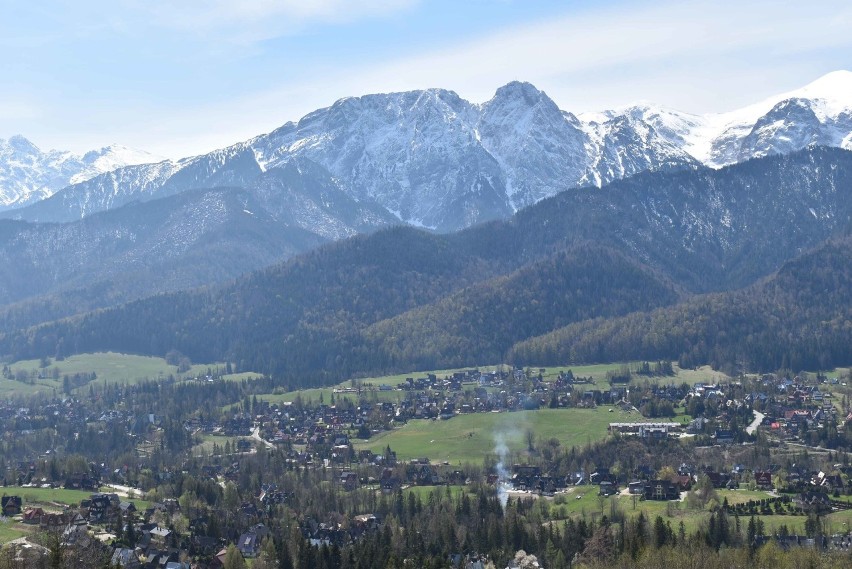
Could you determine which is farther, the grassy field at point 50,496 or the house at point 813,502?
the grassy field at point 50,496

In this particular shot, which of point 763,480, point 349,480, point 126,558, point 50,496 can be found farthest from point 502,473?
point 126,558

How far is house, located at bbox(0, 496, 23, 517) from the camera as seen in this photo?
145 m

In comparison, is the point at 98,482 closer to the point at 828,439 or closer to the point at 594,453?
the point at 594,453

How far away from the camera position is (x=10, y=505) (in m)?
147

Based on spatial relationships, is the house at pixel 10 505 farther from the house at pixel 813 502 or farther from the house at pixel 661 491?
the house at pixel 813 502

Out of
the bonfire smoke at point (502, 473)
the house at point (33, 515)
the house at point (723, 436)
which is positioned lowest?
the bonfire smoke at point (502, 473)

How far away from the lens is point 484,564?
129250 mm

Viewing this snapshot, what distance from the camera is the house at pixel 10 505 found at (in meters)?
145

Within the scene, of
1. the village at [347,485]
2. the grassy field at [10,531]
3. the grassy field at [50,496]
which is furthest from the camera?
the grassy field at [50,496]

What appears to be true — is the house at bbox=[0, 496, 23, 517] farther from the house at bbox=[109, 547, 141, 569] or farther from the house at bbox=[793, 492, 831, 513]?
the house at bbox=[793, 492, 831, 513]

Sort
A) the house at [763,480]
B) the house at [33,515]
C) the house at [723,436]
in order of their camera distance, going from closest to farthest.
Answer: the house at [33,515]
the house at [763,480]
the house at [723,436]

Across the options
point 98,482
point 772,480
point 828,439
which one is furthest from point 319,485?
point 828,439

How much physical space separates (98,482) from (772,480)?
260 ft

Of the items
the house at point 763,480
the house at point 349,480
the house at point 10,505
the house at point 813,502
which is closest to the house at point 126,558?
the house at point 10,505
